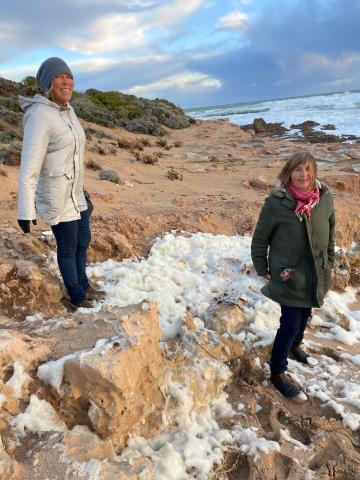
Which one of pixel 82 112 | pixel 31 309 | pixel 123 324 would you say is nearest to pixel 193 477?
pixel 123 324

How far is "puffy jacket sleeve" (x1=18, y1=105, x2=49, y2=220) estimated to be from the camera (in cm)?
296

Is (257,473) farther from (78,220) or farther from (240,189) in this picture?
(240,189)

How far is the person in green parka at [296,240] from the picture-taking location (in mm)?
2809

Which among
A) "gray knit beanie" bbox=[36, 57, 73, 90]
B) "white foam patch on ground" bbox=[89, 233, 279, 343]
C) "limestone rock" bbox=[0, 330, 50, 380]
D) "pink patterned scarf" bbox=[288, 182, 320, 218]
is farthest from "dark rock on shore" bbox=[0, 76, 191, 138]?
"pink patterned scarf" bbox=[288, 182, 320, 218]

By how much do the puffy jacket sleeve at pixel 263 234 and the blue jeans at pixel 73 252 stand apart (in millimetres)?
1417

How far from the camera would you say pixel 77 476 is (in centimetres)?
192

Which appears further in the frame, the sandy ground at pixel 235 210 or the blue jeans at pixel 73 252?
the blue jeans at pixel 73 252

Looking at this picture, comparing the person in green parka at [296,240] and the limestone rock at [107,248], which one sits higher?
the person in green parka at [296,240]

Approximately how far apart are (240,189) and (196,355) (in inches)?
A: 236

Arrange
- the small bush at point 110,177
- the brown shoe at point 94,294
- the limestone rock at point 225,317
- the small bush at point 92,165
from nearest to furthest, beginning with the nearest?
the limestone rock at point 225,317 → the brown shoe at point 94,294 → the small bush at point 110,177 → the small bush at point 92,165

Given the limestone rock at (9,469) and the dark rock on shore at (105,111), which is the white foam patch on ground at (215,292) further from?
the dark rock on shore at (105,111)

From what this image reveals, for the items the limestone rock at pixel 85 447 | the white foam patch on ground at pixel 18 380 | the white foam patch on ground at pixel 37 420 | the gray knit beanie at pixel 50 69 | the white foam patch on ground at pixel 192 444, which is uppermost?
the gray knit beanie at pixel 50 69

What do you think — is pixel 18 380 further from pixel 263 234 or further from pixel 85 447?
pixel 263 234

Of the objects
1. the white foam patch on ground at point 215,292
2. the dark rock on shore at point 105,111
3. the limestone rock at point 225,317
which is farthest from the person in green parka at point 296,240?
the dark rock on shore at point 105,111
